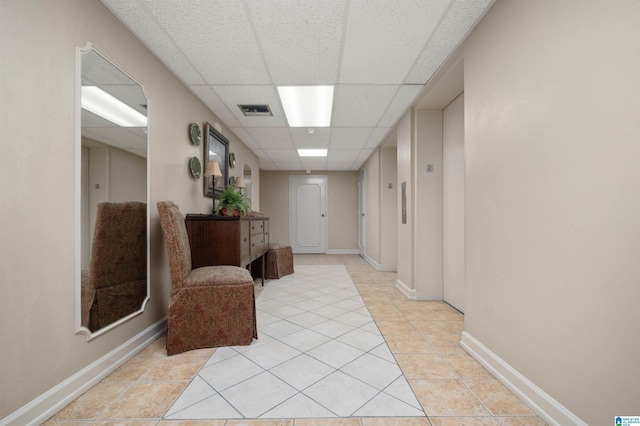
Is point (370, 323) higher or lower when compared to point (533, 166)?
lower

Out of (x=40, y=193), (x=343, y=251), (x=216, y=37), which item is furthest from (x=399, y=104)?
(x=343, y=251)

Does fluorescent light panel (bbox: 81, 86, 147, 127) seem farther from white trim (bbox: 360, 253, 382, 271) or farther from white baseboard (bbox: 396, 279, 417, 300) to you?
white trim (bbox: 360, 253, 382, 271)

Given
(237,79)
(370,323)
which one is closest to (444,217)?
(370,323)

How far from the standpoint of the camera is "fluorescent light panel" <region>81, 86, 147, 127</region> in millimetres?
1641

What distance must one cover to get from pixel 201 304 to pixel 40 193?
45.4 inches

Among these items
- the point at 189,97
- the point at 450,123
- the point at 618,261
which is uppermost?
the point at 189,97

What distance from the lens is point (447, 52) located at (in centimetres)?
228

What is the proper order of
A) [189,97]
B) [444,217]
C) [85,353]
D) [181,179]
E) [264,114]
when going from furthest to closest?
[264,114] < [444,217] < [189,97] < [181,179] < [85,353]

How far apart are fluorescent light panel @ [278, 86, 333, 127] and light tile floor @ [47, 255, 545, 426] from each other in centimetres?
249

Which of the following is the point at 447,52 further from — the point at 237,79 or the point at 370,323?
the point at 370,323

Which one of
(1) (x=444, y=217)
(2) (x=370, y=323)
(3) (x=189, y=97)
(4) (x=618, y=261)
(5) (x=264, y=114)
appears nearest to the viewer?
(4) (x=618, y=261)

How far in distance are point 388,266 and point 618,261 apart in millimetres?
4321

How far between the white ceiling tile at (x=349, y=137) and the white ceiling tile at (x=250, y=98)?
101 cm

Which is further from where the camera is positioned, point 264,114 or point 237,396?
point 264,114
